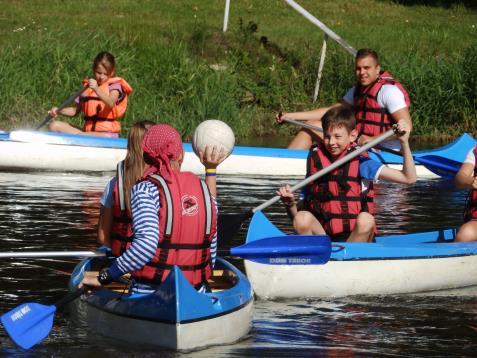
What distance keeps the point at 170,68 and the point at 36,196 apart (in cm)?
526

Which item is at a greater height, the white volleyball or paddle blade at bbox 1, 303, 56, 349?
the white volleyball

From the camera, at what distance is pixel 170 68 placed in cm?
1542

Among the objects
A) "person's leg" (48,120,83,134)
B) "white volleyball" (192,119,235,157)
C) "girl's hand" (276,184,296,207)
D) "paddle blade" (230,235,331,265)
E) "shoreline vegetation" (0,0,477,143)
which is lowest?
"paddle blade" (230,235,331,265)

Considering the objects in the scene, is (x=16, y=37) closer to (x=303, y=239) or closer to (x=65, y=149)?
(x=65, y=149)

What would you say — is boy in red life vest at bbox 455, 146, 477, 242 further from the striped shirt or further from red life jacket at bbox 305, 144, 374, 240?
the striped shirt

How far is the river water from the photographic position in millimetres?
5965

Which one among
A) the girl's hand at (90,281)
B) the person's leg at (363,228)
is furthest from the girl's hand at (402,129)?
the girl's hand at (90,281)

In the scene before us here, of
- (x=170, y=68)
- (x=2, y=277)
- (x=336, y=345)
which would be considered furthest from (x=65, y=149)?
(x=336, y=345)

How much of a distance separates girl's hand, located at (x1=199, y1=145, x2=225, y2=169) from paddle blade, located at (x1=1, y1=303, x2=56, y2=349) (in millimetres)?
1122

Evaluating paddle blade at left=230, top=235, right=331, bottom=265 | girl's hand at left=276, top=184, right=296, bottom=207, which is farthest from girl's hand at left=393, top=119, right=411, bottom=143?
paddle blade at left=230, top=235, right=331, bottom=265

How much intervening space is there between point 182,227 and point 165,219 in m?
0.08

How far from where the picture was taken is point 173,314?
17.8 feet

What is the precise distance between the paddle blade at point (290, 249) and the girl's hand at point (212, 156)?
0.51 meters

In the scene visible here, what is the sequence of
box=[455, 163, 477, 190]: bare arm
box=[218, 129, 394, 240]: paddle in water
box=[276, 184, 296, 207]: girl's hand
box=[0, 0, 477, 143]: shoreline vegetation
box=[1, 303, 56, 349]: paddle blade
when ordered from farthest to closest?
1. box=[0, 0, 477, 143]: shoreline vegetation
2. box=[455, 163, 477, 190]: bare arm
3. box=[218, 129, 394, 240]: paddle in water
4. box=[276, 184, 296, 207]: girl's hand
5. box=[1, 303, 56, 349]: paddle blade
